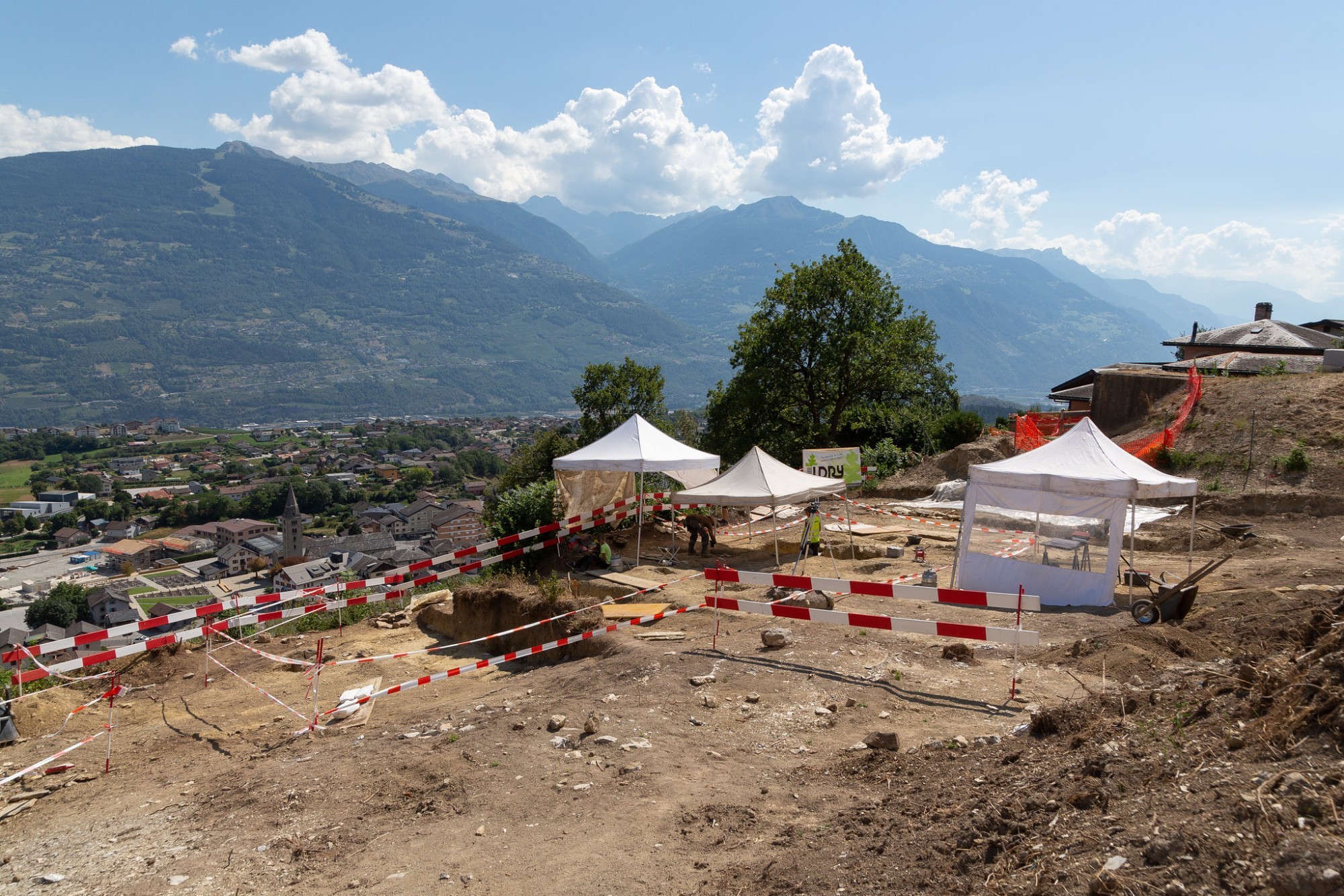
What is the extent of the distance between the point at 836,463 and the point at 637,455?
6.49 metres

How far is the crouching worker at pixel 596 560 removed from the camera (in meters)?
16.0

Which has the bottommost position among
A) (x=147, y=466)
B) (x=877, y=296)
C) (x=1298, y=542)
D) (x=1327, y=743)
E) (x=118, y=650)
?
(x=147, y=466)

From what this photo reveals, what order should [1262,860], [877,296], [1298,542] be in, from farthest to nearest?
[877,296]
[1298,542]
[1262,860]

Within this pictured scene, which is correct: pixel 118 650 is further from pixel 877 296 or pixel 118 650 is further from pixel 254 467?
pixel 254 467

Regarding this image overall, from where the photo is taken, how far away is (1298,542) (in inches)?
623

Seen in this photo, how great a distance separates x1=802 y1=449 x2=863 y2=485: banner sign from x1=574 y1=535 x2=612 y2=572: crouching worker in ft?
21.2

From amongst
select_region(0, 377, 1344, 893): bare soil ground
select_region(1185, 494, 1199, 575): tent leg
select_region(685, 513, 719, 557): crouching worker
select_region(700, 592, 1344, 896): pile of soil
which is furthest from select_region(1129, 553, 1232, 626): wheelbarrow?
select_region(685, 513, 719, 557): crouching worker

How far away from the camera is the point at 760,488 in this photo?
619 inches

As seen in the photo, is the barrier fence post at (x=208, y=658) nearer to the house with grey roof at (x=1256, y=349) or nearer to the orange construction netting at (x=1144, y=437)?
the orange construction netting at (x=1144, y=437)

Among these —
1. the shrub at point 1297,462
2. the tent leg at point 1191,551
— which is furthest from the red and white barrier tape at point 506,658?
the shrub at point 1297,462

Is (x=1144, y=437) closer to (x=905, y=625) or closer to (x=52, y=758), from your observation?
(x=905, y=625)

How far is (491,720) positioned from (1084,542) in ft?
31.1

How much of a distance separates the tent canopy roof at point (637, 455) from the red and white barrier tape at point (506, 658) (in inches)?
191

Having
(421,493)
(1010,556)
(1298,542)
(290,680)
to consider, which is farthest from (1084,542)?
(421,493)
